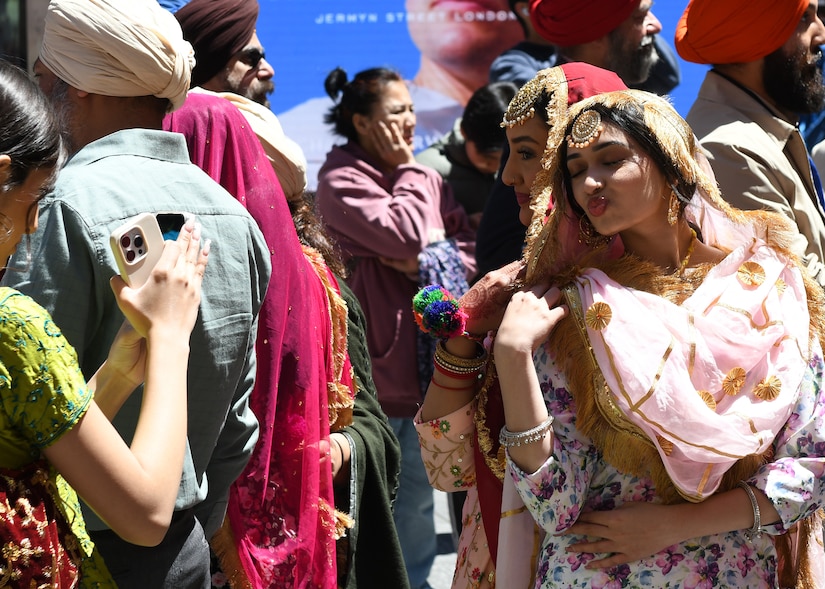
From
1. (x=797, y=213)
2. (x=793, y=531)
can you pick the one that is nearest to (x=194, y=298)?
(x=793, y=531)

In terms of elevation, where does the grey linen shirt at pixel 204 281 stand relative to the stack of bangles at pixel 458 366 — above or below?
above

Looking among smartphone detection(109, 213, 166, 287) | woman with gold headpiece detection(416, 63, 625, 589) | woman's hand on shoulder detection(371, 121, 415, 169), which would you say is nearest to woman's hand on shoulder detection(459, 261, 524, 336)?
woman with gold headpiece detection(416, 63, 625, 589)

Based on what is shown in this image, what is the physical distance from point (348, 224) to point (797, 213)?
1876 mm

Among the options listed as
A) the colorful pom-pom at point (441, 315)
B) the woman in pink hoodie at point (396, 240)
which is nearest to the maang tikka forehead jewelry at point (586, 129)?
the colorful pom-pom at point (441, 315)

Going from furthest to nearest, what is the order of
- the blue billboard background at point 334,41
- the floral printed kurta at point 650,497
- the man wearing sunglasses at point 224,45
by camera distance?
the blue billboard background at point 334,41 < the man wearing sunglasses at point 224,45 < the floral printed kurta at point 650,497

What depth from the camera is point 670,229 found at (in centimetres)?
242

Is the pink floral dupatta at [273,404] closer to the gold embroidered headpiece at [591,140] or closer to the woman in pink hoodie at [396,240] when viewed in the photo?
the gold embroidered headpiece at [591,140]

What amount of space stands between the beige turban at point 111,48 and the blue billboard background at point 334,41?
3982 mm

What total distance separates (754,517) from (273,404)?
42.1 inches

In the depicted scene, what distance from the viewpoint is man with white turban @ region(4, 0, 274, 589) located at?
75.7 inches

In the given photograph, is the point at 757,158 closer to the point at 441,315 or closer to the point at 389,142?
the point at 441,315

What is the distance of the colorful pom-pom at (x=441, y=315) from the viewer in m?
2.36

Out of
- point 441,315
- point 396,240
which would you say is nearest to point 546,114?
point 441,315

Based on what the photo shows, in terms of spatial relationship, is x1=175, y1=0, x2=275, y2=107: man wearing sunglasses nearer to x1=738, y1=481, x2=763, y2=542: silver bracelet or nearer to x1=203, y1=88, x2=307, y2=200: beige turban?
x1=203, y1=88, x2=307, y2=200: beige turban
